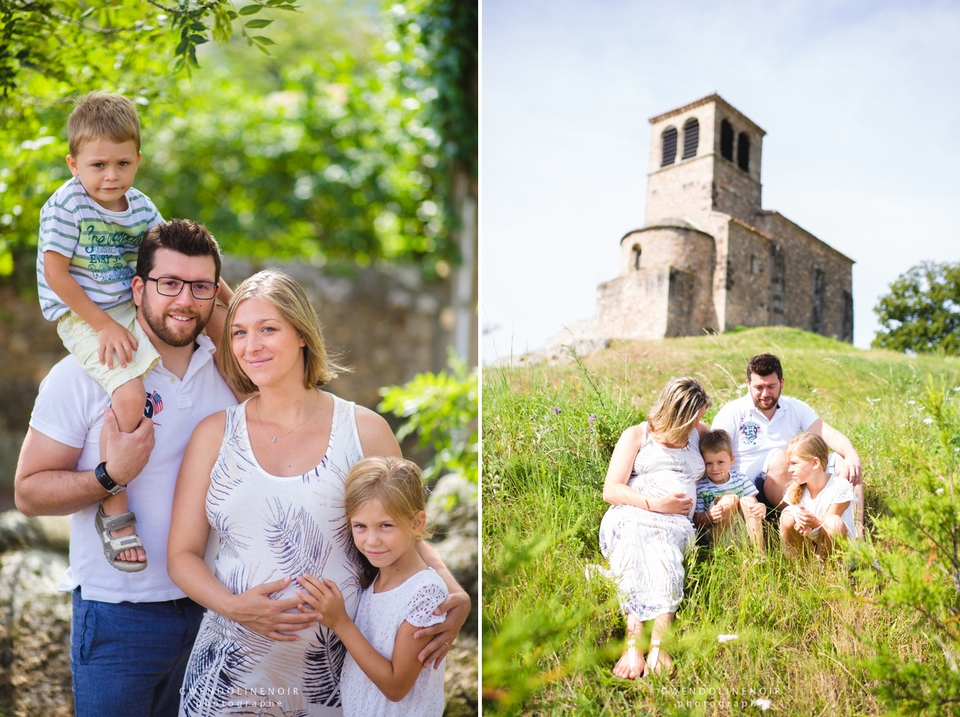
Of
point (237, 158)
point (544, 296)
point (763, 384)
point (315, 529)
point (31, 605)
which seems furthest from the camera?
point (237, 158)

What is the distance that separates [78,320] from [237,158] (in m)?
5.04

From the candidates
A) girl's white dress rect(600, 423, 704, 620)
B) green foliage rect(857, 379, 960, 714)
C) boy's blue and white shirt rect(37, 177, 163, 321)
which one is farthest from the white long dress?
green foliage rect(857, 379, 960, 714)

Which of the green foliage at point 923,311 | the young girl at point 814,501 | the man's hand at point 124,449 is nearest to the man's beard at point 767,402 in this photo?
the young girl at point 814,501

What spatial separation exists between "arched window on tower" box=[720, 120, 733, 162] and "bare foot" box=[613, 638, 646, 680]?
1.31 metres

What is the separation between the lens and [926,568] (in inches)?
70.3

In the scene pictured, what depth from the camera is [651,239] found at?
2.03 meters

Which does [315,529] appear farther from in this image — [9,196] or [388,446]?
[9,196]

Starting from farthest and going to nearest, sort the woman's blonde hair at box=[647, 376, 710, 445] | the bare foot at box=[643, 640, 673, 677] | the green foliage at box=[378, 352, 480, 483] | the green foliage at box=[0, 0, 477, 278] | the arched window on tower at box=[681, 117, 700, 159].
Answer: the green foliage at box=[0, 0, 477, 278], the green foliage at box=[378, 352, 480, 483], the arched window on tower at box=[681, 117, 700, 159], the woman's blonde hair at box=[647, 376, 710, 445], the bare foot at box=[643, 640, 673, 677]

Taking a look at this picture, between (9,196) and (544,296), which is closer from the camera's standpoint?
(544,296)

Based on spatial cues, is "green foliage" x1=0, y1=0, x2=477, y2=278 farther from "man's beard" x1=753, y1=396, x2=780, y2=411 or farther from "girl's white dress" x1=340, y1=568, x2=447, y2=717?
"girl's white dress" x1=340, y1=568, x2=447, y2=717

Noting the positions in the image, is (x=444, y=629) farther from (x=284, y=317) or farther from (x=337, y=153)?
(x=337, y=153)

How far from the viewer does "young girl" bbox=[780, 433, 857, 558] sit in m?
1.81

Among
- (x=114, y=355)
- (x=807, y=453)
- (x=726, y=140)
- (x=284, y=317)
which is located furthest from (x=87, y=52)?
(x=807, y=453)

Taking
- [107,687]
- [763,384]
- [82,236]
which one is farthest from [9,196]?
[763,384]
